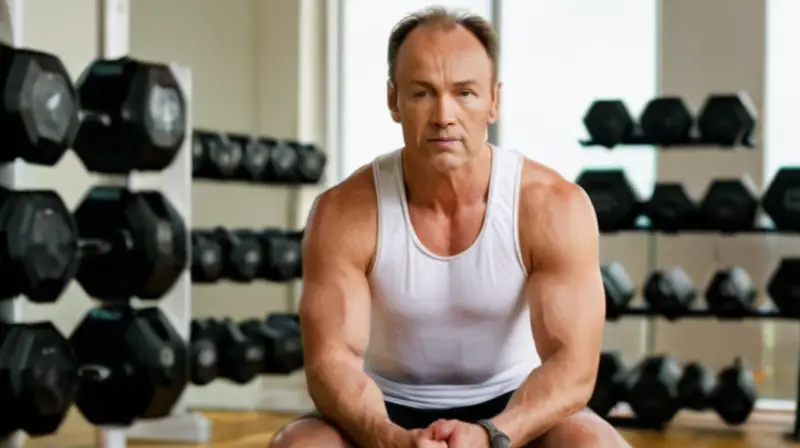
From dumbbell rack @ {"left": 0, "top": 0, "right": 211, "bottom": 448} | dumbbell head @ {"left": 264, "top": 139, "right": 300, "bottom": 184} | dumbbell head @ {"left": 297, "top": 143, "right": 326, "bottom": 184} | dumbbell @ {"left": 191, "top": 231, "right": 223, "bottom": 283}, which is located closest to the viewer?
dumbbell rack @ {"left": 0, "top": 0, "right": 211, "bottom": 448}

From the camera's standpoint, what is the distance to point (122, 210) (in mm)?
2764

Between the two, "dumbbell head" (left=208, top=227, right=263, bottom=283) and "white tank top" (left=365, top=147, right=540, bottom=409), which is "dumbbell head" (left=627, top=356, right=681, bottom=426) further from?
"white tank top" (left=365, top=147, right=540, bottom=409)

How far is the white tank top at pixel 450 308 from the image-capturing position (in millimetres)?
1532

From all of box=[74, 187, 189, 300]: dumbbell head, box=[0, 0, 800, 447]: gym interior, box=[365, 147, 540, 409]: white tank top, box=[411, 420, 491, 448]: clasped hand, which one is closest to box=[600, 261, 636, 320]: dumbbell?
box=[0, 0, 800, 447]: gym interior

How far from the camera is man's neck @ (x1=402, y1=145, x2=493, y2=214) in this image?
5.16 ft

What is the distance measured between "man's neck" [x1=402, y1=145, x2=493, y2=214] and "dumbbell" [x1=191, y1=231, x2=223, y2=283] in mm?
2182

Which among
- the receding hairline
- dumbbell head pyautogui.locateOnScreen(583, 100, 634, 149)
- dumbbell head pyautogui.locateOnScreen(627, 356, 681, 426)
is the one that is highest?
Answer: dumbbell head pyautogui.locateOnScreen(583, 100, 634, 149)

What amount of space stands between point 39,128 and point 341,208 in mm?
908

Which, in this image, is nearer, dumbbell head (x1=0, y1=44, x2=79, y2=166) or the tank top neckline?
the tank top neckline

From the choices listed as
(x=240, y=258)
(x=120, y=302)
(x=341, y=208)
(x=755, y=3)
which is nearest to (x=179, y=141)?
(x=120, y=302)

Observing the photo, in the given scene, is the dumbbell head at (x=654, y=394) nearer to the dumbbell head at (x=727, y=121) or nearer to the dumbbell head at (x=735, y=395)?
the dumbbell head at (x=735, y=395)

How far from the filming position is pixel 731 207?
388 centimetres

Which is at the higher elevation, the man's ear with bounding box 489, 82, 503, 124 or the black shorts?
the man's ear with bounding box 489, 82, 503, 124

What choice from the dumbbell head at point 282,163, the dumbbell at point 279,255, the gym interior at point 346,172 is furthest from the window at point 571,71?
the dumbbell at point 279,255
